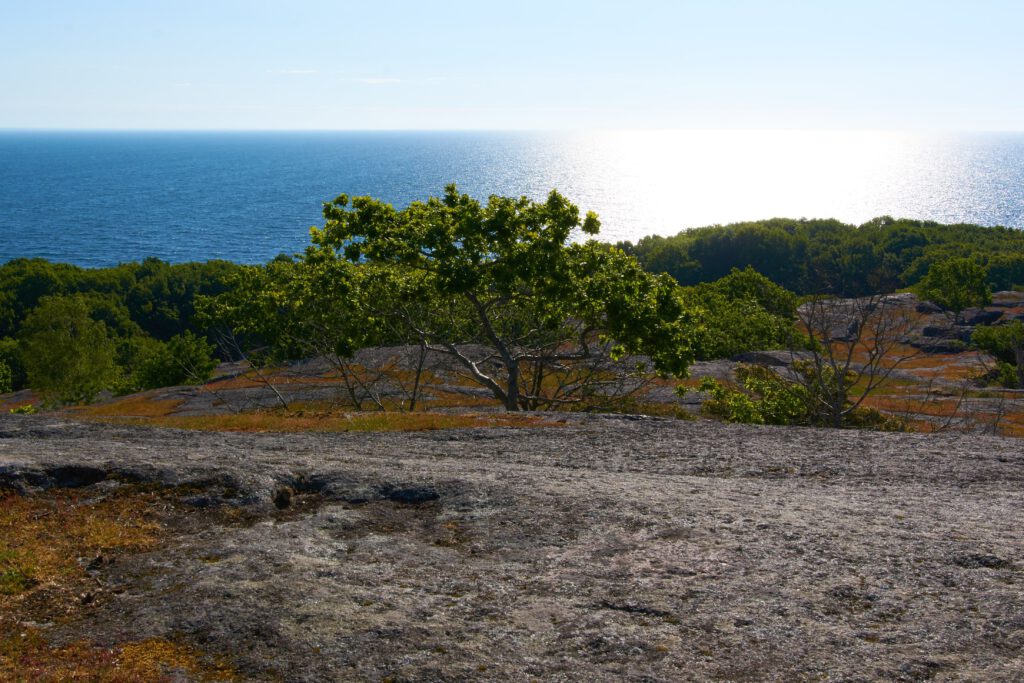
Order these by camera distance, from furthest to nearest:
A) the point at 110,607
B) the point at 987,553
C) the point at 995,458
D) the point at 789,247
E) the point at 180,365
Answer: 1. the point at 789,247
2. the point at 180,365
3. the point at 995,458
4. the point at 987,553
5. the point at 110,607

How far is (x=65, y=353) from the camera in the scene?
6347cm

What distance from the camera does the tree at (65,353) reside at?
63.3 meters

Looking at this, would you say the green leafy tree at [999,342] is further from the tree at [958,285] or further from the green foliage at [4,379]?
the green foliage at [4,379]

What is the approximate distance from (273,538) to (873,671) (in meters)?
9.62

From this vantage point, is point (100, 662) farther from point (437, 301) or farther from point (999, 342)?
point (999, 342)

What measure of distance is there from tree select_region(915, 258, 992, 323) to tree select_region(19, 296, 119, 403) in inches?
4192

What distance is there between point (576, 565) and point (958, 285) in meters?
111

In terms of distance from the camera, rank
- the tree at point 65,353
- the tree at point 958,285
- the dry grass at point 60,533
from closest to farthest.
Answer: the dry grass at point 60,533
the tree at point 65,353
the tree at point 958,285

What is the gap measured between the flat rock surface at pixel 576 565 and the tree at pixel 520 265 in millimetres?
11481

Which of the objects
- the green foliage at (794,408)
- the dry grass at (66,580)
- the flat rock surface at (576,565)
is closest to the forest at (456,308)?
the green foliage at (794,408)

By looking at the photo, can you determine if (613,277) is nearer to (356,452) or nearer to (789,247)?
(356,452)

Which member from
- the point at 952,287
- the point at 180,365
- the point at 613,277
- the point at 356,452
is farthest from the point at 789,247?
the point at 356,452

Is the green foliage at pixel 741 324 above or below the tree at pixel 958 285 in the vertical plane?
below

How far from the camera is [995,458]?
61.5 feet
